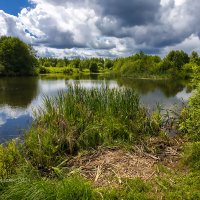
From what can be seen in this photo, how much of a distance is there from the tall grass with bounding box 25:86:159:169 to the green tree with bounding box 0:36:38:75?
2613 inches

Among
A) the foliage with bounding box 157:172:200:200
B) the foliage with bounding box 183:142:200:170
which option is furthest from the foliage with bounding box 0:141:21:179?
the foliage with bounding box 183:142:200:170

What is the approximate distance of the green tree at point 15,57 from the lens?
7551 cm

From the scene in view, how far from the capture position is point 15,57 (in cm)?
7831

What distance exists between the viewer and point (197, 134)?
7098mm

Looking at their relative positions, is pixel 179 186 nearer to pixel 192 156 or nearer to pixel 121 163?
pixel 192 156

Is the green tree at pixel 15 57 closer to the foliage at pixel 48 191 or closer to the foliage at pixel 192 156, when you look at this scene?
the foliage at pixel 192 156

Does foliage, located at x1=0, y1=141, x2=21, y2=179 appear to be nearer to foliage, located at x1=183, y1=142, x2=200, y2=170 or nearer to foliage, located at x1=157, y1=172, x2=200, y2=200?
foliage, located at x1=157, y1=172, x2=200, y2=200

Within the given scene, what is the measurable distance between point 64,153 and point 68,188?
291 cm

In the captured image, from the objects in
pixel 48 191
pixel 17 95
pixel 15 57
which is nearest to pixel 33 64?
pixel 15 57

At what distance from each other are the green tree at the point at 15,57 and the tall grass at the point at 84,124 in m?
66.4

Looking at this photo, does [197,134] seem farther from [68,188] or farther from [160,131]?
[68,188]

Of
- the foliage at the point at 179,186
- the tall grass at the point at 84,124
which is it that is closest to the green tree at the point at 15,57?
the tall grass at the point at 84,124

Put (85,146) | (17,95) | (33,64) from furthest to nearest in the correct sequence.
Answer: (33,64), (17,95), (85,146)

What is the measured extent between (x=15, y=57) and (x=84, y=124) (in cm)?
7391
